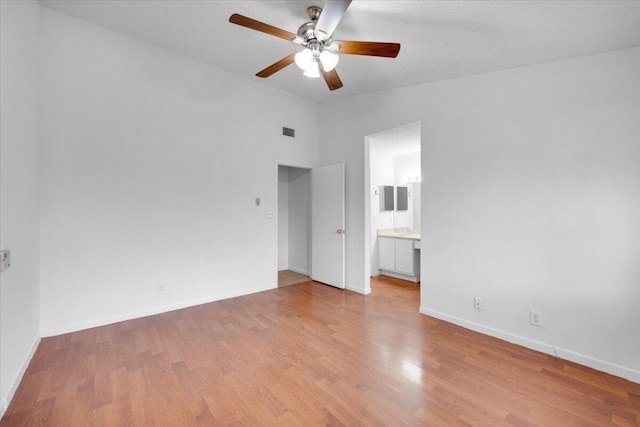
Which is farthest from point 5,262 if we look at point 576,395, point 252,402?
point 576,395

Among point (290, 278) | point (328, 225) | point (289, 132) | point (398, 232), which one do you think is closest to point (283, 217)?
point (290, 278)

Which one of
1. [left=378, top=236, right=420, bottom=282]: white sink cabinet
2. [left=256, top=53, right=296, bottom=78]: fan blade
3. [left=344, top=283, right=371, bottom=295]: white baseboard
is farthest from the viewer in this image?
[left=378, top=236, right=420, bottom=282]: white sink cabinet

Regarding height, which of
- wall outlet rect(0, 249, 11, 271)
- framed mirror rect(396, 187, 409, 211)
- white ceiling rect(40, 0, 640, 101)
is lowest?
wall outlet rect(0, 249, 11, 271)

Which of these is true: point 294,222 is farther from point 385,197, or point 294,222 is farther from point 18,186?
point 18,186

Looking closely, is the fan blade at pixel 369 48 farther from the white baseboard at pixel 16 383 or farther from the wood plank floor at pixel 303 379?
the white baseboard at pixel 16 383

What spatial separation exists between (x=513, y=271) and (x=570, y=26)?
2.08 metres

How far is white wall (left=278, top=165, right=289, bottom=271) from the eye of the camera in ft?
18.2

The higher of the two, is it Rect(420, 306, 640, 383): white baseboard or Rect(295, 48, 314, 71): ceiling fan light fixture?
Rect(295, 48, 314, 71): ceiling fan light fixture

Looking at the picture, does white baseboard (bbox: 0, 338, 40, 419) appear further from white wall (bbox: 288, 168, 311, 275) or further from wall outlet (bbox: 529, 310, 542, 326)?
wall outlet (bbox: 529, 310, 542, 326)

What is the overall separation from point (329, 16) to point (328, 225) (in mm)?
3079

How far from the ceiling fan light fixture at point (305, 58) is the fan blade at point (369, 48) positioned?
8.6 inches

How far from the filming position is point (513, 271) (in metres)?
2.68

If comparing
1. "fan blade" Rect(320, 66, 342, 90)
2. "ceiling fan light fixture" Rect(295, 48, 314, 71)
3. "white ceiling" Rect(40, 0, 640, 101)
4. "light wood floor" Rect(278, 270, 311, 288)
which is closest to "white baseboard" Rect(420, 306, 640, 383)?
"light wood floor" Rect(278, 270, 311, 288)

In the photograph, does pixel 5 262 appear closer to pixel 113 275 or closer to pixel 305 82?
pixel 113 275
